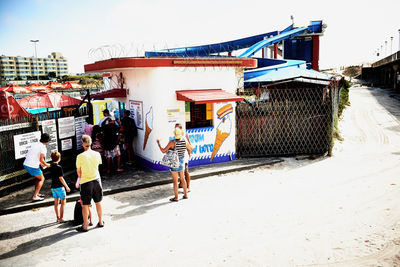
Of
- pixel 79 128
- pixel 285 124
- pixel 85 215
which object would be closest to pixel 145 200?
pixel 85 215

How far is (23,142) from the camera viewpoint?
26.6 feet

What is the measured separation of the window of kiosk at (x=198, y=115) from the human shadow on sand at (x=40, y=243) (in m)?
4.71

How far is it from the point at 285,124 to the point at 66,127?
7063 millimetres

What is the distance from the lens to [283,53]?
33094mm

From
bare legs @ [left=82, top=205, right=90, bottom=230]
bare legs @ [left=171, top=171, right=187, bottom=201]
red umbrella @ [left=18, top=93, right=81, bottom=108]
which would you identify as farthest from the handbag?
red umbrella @ [left=18, top=93, right=81, bottom=108]

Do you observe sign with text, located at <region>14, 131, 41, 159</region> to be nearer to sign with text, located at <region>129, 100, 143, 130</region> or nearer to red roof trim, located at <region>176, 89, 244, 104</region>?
sign with text, located at <region>129, 100, 143, 130</region>

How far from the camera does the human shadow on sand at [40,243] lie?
5.14m

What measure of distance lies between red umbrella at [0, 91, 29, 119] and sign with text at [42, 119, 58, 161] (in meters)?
5.09

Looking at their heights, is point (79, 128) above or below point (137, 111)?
below

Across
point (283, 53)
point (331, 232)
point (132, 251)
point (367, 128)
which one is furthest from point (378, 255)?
point (283, 53)

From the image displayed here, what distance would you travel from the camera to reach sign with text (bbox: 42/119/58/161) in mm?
8871

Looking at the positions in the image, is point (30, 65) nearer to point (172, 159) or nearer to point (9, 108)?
point (9, 108)

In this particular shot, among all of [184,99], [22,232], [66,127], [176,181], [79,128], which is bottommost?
[22,232]

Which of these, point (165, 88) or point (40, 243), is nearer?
point (40, 243)
